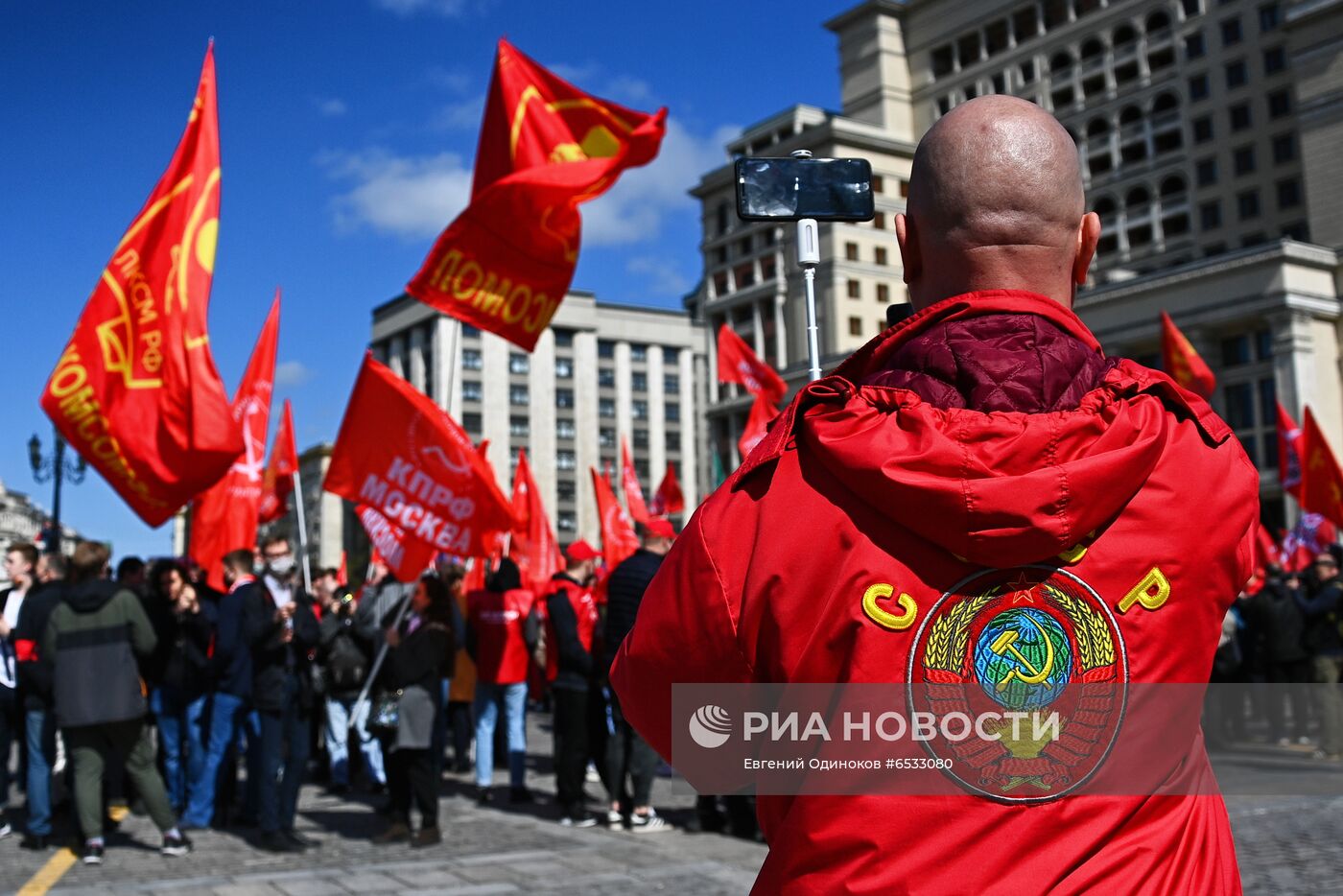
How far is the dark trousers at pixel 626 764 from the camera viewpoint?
9.71m

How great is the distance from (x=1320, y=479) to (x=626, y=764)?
11.4 meters

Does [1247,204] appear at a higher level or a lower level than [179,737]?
higher

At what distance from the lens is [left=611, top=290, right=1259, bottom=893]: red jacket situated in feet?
5.00

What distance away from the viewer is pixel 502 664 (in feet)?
38.9

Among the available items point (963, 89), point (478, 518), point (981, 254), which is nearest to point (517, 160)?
point (478, 518)

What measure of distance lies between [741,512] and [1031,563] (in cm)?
36

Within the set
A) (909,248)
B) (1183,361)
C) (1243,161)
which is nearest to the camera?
(909,248)

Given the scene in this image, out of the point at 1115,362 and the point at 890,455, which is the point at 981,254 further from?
the point at 890,455

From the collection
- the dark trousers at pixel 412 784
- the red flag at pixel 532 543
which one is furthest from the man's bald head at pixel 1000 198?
the red flag at pixel 532 543

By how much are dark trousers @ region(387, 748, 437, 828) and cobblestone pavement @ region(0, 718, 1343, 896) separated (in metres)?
0.28

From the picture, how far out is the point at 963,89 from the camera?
75.8m

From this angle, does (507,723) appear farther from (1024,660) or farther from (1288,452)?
(1288,452)

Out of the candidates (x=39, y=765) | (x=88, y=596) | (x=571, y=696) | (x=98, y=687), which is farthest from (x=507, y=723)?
(x=88, y=596)

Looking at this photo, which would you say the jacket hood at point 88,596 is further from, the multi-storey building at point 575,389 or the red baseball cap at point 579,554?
the multi-storey building at point 575,389
